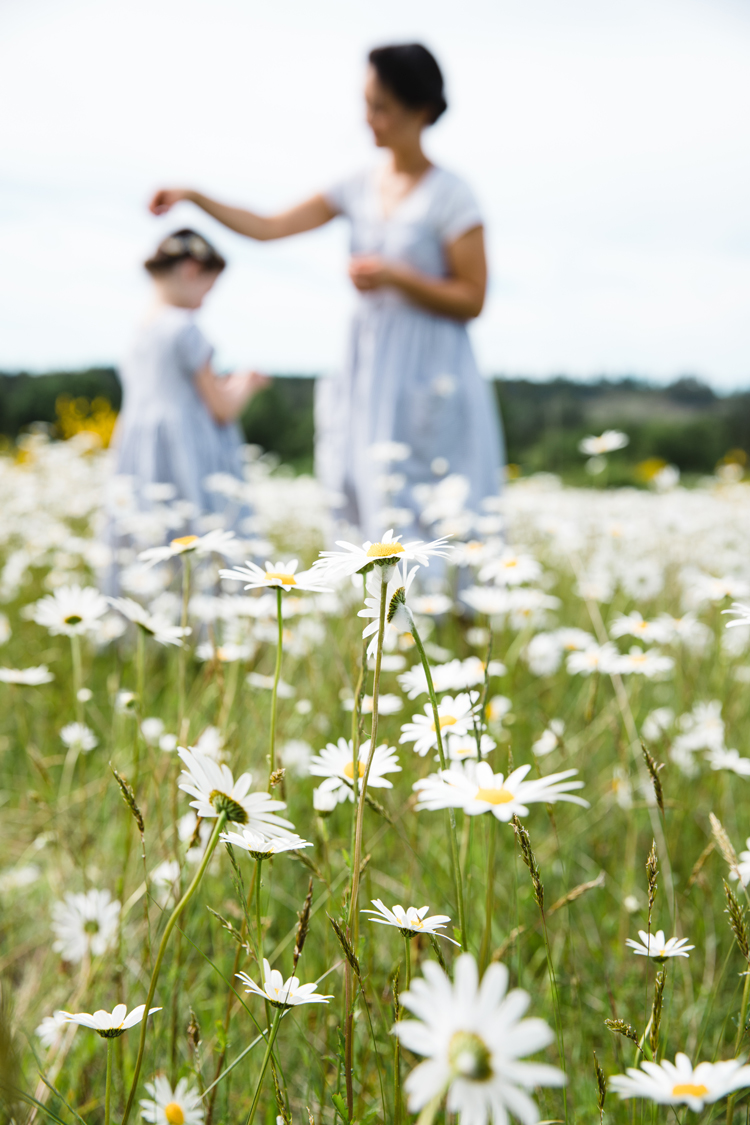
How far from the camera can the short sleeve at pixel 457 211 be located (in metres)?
2.46

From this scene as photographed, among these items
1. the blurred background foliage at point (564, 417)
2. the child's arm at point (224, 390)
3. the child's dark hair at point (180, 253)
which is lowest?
the blurred background foliage at point (564, 417)

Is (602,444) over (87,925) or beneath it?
over

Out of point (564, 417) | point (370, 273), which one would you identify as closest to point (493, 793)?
point (370, 273)

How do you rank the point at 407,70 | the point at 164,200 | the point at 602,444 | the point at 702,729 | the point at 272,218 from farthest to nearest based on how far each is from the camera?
the point at 272,218 < the point at 407,70 < the point at 164,200 < the point at 602,444 < the point at 702,729

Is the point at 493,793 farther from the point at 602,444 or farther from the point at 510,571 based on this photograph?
the point at 602,444

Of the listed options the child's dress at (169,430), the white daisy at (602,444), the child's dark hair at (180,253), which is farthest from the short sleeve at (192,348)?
the white daisy at (602,444)

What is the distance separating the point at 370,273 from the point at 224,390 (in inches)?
40.6

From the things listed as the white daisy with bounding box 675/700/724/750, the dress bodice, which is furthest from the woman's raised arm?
the white daisy with bounding box 675/700/724/750

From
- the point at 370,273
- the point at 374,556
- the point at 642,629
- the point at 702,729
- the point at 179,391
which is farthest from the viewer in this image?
the point at 179,391

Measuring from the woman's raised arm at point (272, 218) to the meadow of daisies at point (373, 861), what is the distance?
0.96 meters

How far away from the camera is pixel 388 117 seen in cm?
250

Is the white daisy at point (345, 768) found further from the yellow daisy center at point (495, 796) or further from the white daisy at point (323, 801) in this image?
the yellow daisy center at point (495, 796)

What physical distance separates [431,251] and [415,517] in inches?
35.5

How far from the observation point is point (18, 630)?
2.58 meters
